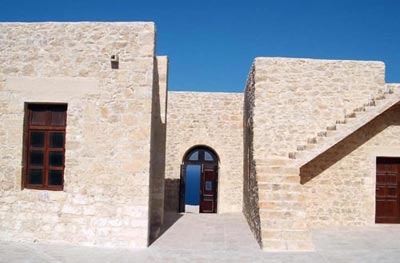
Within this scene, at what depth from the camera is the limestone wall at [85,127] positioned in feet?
25.3

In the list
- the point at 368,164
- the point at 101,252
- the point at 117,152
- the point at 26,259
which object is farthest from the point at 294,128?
the point at 26,259

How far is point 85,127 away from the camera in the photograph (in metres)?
7.86

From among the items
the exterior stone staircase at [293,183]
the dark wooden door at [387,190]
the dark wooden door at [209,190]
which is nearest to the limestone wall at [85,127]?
the exterior stone staircase at [293,183]

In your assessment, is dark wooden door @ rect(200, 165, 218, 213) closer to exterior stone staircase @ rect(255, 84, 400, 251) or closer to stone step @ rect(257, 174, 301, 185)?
exterior stone staircase @ rect(255, 84, 400, 251)

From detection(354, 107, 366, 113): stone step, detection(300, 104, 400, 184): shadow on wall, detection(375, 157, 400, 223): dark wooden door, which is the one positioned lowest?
detection(375, 157, 400, 223): dark wooden door

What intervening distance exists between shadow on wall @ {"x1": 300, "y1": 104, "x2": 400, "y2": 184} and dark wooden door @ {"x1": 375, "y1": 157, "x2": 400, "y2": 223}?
2.90 ft

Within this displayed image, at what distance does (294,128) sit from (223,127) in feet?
13.6

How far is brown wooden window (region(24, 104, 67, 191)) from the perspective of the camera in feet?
26.4

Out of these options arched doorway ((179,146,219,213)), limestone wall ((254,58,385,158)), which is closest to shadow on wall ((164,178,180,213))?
arched doorway ((179,146,219,213))

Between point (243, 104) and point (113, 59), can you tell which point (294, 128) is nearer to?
point (243, 104)

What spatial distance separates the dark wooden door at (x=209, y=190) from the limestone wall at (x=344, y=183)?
5.17m

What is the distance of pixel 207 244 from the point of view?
802 cm

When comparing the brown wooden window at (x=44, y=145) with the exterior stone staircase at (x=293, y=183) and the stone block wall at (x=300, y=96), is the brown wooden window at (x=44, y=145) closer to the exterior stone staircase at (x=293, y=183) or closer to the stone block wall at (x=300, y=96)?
the exterior stone staircase at (x=293, y=183)

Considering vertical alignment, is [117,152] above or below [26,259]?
above
